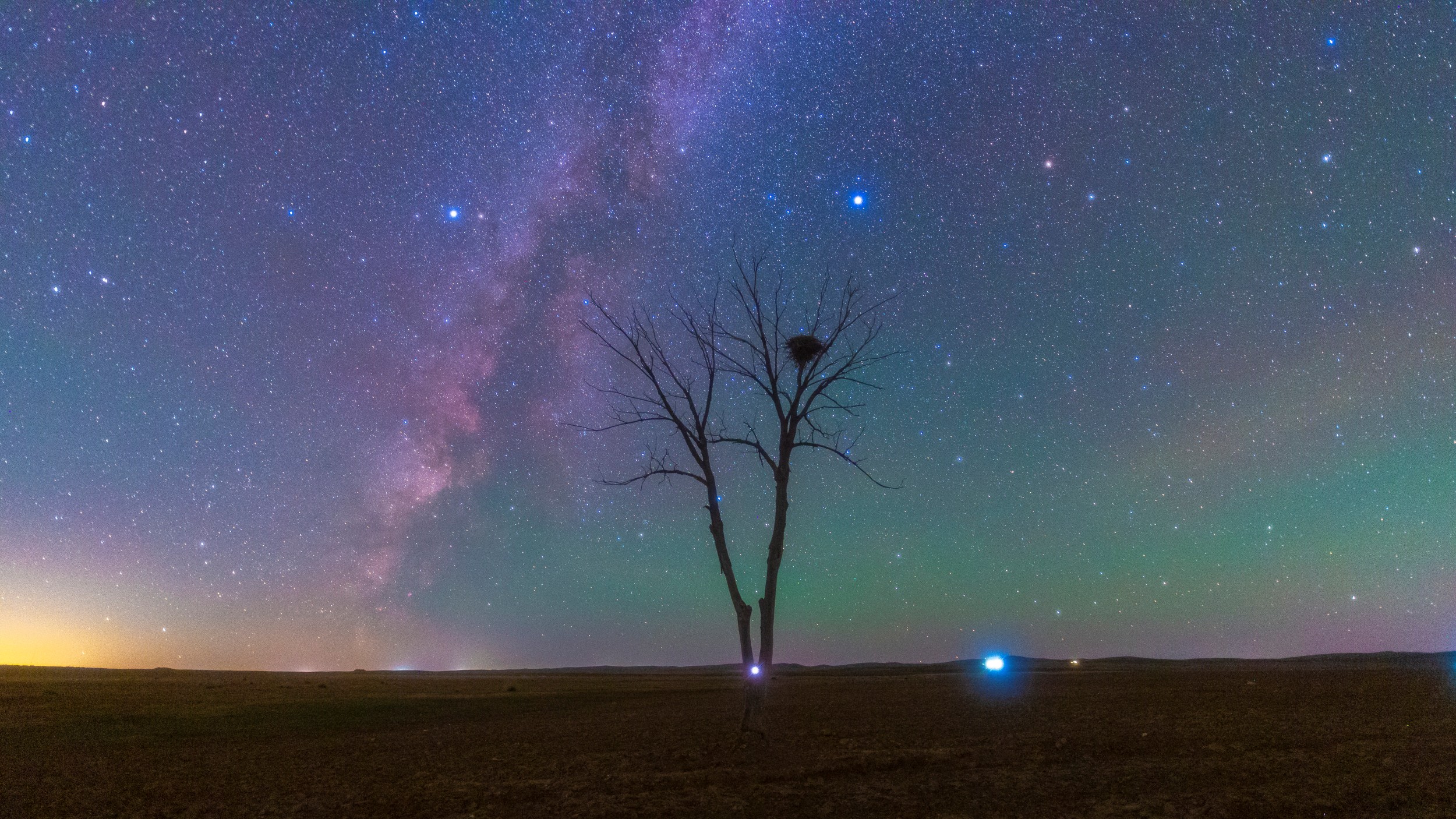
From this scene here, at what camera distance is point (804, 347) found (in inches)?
733

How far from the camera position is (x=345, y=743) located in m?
20.7

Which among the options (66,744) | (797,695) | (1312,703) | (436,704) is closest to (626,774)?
(66,744)

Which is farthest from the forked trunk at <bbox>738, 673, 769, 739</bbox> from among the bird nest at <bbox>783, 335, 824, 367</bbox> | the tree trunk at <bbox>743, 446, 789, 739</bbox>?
the bird nest at <bbox>783, 335, 824, 367</bbox>

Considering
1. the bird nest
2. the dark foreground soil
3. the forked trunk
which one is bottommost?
the dark foreground soil

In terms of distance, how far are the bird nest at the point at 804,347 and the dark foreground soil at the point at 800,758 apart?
8.38m

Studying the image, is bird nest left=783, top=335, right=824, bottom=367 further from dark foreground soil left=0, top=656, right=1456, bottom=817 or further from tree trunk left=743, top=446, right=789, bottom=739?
dark foreground soil left=0, top=656, right=1456, bottom=817

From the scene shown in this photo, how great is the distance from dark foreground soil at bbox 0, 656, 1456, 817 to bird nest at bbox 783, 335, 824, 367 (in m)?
8.38

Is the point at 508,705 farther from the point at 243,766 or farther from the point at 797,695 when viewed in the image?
the point at 243,766

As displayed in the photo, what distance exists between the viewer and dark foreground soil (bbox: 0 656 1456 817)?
36.3 feet

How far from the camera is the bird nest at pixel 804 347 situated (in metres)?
18.5

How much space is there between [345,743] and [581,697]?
64.1 feet

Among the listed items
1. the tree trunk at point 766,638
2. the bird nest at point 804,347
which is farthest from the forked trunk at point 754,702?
the bird nest at point 804,347

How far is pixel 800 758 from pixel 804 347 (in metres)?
8.81

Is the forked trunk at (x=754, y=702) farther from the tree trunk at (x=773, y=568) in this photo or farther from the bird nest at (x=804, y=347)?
the bird nest at (x=804, y=347)
